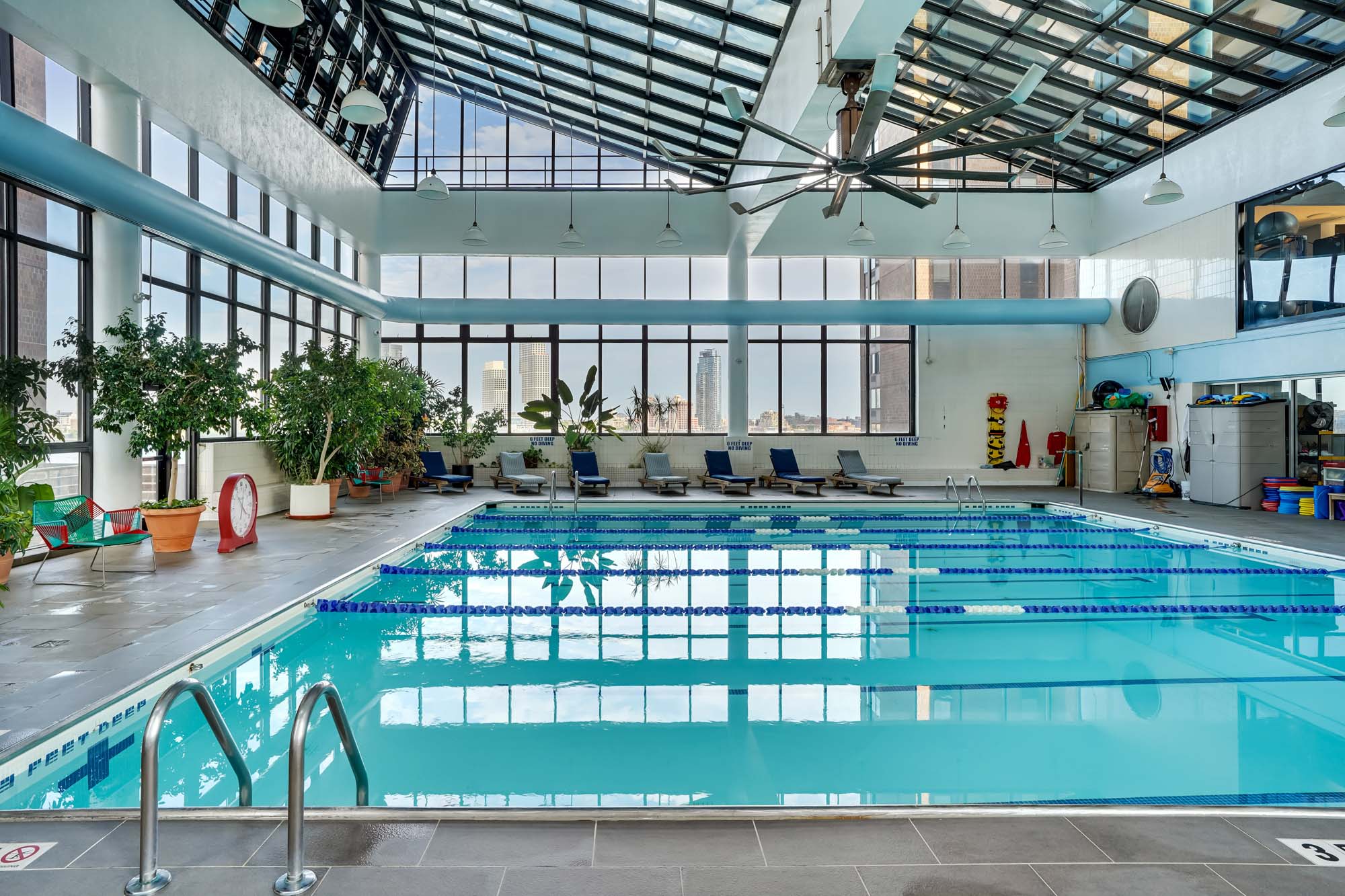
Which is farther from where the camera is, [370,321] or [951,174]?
[370,321]

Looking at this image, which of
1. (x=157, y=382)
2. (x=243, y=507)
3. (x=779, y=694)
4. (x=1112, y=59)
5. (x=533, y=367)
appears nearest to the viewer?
(x=779, y=694)

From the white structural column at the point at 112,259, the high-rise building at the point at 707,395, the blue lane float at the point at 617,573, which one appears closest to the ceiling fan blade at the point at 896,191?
the blue lane float at the point at 617,573

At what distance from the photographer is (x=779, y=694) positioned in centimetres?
415

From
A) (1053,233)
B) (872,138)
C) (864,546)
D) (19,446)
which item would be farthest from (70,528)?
(1053,233)

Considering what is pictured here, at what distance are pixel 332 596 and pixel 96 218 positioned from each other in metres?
5.16

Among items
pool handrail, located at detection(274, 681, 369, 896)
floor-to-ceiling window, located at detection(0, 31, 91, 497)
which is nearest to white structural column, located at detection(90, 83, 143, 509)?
floor-to-ceiling window, located at detection(0, 31, 91, 497)

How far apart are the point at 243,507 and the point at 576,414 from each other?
8165 mm

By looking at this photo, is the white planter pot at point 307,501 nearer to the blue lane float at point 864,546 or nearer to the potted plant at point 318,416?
the potted plant at point 318,416

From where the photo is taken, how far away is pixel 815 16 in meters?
7.56

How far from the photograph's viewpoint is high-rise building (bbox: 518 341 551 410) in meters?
16.0

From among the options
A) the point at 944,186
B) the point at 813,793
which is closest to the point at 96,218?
the point at 813,793

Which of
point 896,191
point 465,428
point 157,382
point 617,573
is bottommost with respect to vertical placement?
point 617,573

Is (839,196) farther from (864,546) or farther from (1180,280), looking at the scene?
(1180,280)

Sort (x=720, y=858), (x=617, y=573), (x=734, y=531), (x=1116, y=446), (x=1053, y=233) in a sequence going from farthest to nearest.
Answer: (x=1116, y=446), (x=1053, y=233), (x=734, y=531), (x=617, y=573), (x=720, y=858)
